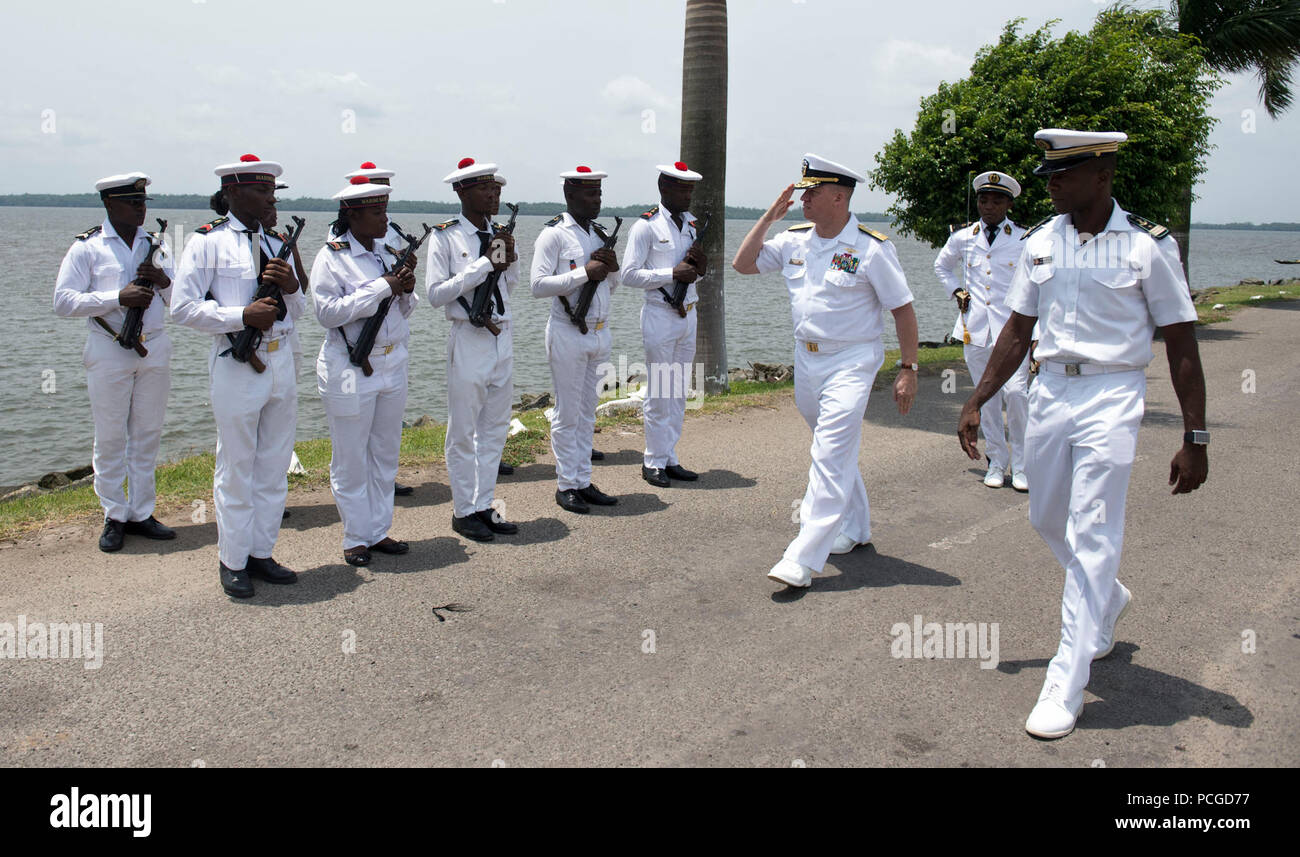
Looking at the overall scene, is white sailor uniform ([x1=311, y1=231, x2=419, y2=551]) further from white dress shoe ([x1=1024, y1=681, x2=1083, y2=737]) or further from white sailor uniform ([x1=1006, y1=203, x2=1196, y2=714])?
white dress shoe ([x1=1024, y1=681, x2=1083, y2=737])

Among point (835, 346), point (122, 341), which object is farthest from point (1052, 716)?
point (122, 341)

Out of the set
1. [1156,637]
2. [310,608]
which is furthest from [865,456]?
[310,608]

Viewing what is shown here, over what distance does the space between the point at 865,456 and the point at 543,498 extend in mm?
3124

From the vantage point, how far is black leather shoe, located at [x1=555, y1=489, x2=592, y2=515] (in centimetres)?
731

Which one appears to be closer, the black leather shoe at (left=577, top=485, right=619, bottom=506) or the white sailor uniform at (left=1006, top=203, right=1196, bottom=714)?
the white sailor uniform at (left=1006, top=203, right=1196, bottom=714)

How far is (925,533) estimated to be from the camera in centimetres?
685

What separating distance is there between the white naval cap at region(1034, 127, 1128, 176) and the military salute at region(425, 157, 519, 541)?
348cm

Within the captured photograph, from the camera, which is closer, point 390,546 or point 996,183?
point 390,546

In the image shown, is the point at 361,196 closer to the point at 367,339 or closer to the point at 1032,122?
the point at 367,339

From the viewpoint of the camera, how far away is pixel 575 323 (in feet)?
24.3

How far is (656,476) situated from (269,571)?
3.30 metres

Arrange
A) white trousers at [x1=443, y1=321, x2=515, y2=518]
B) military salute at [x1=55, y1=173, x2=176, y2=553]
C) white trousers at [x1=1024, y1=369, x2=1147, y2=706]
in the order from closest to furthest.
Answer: white trousers at [x1=1024, y1=369, x2=1147, y2=706] < military salute at [x1=55, y1=173, x2=176, y2=553] < white trousers at [x1=443, y1=321, x2=515, y2=518]

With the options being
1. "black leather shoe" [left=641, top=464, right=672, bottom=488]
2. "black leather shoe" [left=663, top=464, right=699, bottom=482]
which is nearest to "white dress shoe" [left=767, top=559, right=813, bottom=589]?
"black leather shoe" [left=641, top=464, right=672, bottom=488]

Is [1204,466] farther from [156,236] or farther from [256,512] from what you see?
[156,236]
